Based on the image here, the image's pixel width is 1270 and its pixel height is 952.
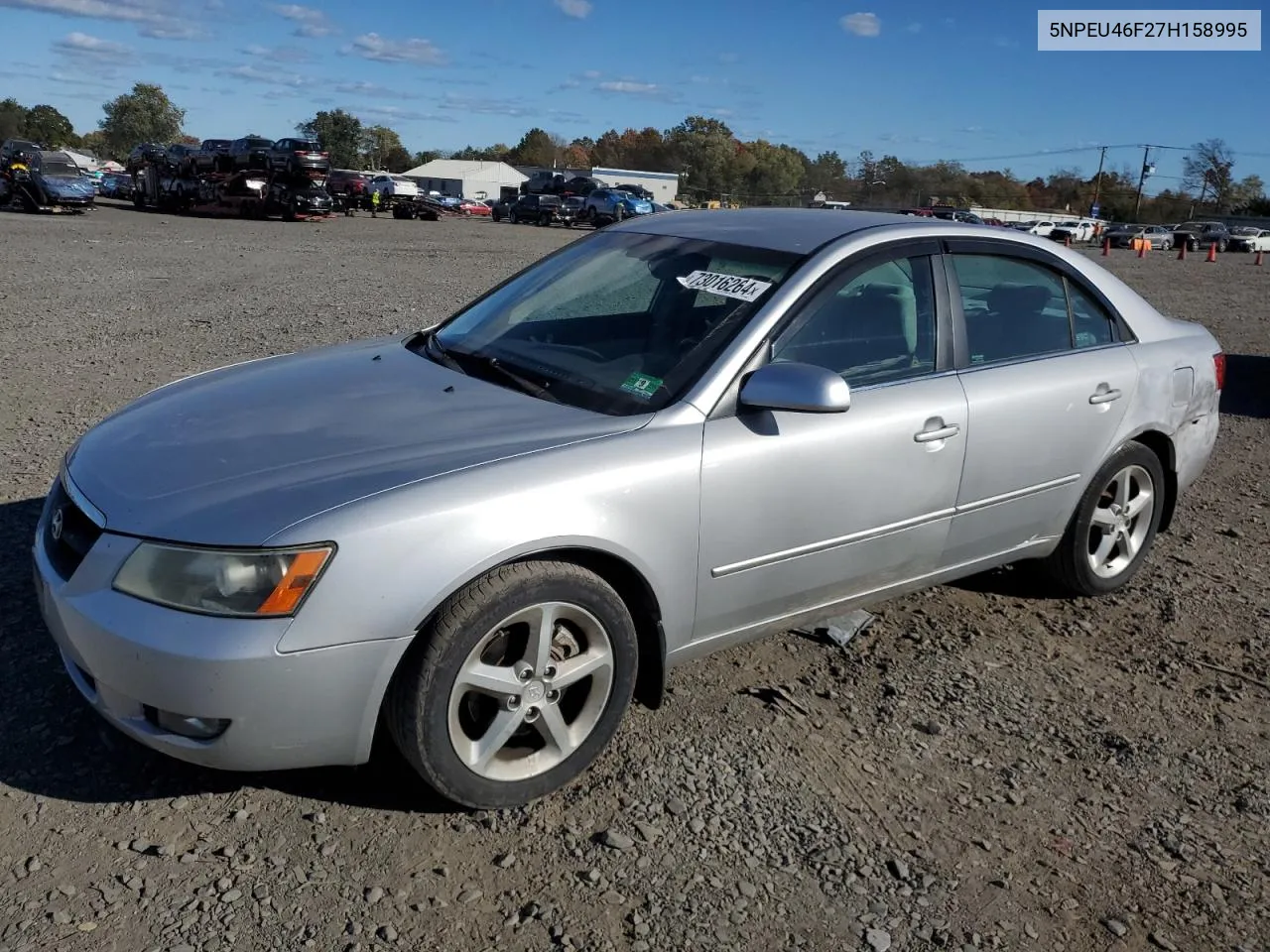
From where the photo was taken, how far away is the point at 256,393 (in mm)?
3512

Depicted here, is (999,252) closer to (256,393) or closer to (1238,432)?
(256,393)

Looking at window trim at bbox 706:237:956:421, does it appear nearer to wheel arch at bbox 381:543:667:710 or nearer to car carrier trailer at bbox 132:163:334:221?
wheel arch at bbox 381:543:667:710

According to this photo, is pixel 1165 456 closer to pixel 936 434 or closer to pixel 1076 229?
pixel 936 434

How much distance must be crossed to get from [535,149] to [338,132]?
122ft

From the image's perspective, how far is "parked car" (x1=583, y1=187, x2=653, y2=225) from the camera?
4225cm

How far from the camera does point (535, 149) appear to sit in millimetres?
136750

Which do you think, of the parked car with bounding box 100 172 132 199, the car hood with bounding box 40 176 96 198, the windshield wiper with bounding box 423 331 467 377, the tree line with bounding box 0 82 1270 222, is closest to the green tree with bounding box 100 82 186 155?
the tree line with bounding box 0 82 1270 222

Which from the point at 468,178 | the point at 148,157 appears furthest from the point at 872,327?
the point at 468,178

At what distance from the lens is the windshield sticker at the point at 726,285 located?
348 centimetres

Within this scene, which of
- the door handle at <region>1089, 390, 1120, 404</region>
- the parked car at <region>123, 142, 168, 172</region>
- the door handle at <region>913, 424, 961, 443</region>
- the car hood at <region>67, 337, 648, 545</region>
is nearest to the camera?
the car hood at <region>67, 337, 648, 545</region>

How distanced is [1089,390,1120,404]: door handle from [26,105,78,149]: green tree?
11932 centimetres

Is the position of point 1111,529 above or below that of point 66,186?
below

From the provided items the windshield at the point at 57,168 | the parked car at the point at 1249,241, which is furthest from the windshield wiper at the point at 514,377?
the parked car at the point at 1249,241

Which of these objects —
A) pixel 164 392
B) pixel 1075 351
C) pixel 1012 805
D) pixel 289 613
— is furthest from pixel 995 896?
pixel 164 392
